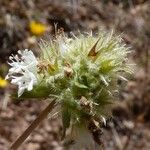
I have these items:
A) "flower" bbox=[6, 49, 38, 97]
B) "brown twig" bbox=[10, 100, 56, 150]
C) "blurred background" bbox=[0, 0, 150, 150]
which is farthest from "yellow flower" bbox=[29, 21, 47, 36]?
"brown twig" bbox=[10, 100, 56, 150]

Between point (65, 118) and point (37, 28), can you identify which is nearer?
point (65, 118)

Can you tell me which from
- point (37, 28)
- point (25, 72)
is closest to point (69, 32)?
point (37, 28)

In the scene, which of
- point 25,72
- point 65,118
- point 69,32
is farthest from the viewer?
point 69,32

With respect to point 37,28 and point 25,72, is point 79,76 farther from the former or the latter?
point 37,28

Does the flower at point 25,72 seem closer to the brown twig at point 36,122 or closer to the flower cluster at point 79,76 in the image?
the flower cluster at point 79,76

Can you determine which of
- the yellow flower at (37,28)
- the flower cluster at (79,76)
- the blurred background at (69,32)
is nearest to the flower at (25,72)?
the flower cluster at (79,76)

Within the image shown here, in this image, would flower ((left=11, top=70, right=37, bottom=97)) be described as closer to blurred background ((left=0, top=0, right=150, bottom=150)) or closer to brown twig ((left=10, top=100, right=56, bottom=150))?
brown twig ((left=10, top=100, right=56, bottom=150))

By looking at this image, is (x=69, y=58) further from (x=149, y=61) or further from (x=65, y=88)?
(x=149, y=61)
